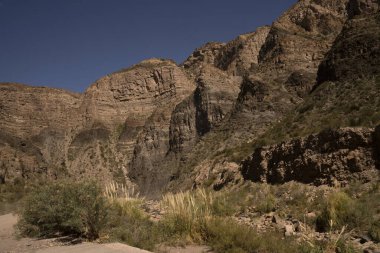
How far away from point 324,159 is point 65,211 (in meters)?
11.7

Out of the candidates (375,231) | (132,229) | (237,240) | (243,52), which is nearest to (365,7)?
(375,231)

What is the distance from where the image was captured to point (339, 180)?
60.1 ft

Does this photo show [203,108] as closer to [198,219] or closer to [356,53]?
[356,53]

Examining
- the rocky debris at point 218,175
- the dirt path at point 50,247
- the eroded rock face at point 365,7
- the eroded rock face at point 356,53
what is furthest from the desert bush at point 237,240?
the eroded rock face at point 365,7

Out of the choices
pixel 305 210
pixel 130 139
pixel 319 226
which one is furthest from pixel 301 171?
pixel 130 139

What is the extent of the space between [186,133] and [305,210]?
56.5 metres

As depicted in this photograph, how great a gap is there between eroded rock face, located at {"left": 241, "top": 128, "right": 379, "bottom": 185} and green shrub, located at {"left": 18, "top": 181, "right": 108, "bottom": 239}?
1023 centimetres

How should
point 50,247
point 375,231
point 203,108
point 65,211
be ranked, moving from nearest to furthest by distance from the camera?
point 375,231 → point 50,247 → point 65,211 → point 203,108

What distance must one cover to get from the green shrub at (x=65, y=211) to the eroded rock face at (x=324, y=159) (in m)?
10.2

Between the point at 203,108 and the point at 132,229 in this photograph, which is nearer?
the point at 132,229

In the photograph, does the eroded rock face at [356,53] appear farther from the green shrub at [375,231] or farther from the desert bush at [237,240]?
the desert bush at [237,240]

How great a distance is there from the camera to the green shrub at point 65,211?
13.3m

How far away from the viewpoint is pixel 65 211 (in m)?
14.1

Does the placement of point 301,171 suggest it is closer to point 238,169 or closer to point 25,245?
point 238,169
